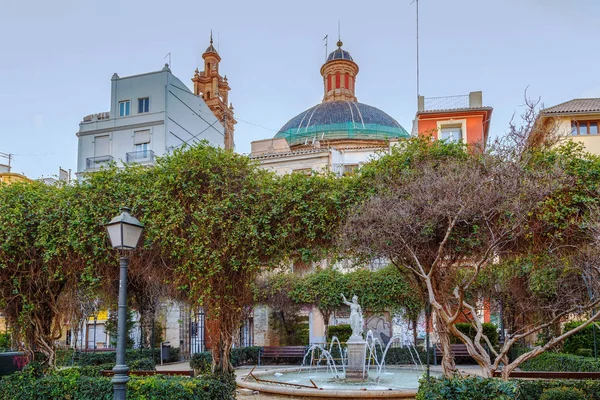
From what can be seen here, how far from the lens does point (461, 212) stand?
9062mm

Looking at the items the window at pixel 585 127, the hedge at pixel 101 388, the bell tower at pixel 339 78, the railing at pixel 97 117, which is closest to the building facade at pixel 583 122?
the window at pixel 585 127

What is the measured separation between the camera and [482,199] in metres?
9.24

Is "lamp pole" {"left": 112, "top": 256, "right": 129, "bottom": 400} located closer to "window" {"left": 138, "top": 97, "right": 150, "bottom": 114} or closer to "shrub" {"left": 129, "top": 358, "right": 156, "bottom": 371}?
"shrub" {"left": 129, "top": 358, "right": 156, "bottom": 371}

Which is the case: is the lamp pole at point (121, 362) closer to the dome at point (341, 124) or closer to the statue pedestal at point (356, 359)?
the statue pedestal at point (356, 359)

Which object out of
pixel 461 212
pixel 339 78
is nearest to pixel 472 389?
pixel 461 212

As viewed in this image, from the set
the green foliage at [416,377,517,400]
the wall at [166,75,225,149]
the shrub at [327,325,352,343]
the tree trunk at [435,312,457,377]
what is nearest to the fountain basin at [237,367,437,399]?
the tree trunk at [435,312,457,377]

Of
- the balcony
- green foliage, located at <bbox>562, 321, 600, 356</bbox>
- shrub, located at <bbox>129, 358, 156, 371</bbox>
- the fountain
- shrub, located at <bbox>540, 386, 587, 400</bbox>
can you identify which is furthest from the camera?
the balcony

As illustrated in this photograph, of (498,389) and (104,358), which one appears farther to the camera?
(104,358)

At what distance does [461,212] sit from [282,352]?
1623 centimetres

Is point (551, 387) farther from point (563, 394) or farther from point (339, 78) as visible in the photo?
point (339, 78)

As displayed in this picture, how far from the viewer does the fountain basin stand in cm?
1187

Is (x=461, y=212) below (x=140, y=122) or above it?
below

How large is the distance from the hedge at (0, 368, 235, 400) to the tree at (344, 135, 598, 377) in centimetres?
354

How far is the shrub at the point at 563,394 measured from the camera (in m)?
8.30
